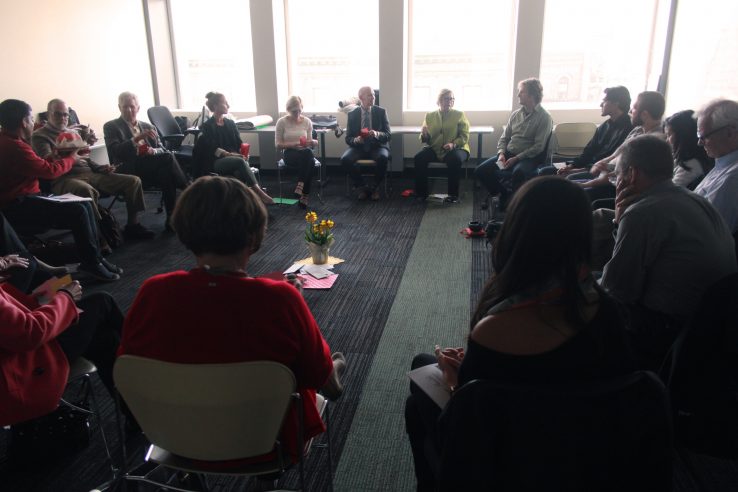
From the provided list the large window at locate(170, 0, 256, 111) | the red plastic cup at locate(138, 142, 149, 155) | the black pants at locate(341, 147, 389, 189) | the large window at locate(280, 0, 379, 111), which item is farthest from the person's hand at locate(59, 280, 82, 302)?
the large window at locate(170, 0, 256, 111)

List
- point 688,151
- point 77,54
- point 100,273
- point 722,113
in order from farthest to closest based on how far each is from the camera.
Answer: point 77,54, point 100,273, point 688,151, point 722,113

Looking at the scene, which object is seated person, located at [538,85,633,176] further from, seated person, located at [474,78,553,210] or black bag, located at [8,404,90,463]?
black bag, located at [8,404,90,463]

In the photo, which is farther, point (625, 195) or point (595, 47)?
A: point (595, 47)

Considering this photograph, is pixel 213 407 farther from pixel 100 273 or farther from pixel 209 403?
pixel 100 273

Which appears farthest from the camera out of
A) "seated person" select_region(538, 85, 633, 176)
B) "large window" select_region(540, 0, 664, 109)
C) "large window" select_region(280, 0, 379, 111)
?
"large window" select_region(280, 0, 379, 111)

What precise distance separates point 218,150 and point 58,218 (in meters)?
1.98

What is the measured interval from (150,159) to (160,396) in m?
4.43

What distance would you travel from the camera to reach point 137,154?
5203 millimetres

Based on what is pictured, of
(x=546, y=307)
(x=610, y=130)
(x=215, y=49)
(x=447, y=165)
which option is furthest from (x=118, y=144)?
(x=546, y=307)

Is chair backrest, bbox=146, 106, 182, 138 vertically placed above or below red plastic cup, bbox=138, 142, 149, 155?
above

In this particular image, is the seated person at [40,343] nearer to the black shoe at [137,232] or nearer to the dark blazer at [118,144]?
the black shoe at [137,232]

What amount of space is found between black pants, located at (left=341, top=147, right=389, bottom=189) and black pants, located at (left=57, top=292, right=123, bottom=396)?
13.6 feet

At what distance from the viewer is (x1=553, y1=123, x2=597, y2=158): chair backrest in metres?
6.22

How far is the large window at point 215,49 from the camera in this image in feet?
25.0
